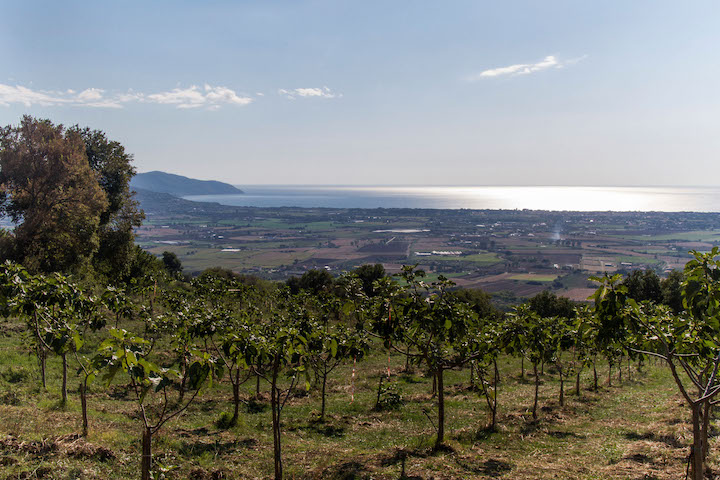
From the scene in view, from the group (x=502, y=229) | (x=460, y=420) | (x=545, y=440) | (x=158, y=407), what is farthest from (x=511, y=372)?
(x=502, y=229)

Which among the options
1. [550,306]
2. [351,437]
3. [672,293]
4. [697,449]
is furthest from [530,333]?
[550,306]

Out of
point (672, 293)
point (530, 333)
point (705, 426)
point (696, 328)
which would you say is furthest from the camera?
point (672, 293)

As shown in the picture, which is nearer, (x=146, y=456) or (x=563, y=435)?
(x=146, y=456)

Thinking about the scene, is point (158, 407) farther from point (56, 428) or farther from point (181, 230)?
point (181, 230)

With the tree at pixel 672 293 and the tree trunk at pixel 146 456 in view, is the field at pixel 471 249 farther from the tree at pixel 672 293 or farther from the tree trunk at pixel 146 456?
the tree trunk at pixel 146 456

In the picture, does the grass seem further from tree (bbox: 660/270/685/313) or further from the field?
tree (bbox: 660/270/685/313)

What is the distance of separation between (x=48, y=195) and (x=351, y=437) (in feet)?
73.5

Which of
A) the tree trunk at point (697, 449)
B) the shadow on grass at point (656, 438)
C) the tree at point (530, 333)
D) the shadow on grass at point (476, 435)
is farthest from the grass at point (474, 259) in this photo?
the tree trunk at point (697, 449)

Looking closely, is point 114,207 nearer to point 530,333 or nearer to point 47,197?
point 47,197

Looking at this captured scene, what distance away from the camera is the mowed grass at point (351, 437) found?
7.84m

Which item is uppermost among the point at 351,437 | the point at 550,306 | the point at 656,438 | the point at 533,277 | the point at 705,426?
the point at 705,426

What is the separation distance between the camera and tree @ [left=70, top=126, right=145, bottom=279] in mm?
29416

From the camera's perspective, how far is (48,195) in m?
22.4

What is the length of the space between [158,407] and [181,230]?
7916 inches
